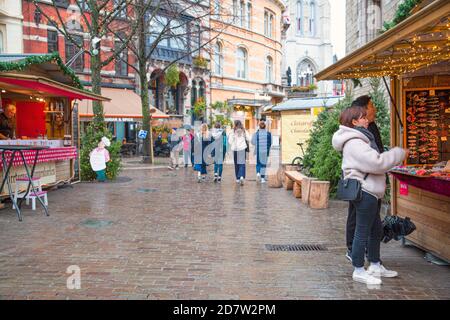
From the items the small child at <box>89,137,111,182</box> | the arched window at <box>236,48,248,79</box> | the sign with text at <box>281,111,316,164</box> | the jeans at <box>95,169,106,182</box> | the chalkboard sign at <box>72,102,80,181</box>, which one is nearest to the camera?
the small child at <box>89,137,111,182</box>

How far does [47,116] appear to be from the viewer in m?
13.9

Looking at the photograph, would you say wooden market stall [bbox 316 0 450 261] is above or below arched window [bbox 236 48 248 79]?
below

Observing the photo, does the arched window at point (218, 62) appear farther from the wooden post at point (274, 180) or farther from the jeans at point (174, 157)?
the wooden post at point (274, 180)

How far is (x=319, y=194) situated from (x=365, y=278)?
447 cm

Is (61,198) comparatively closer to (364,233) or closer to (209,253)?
(209,253)

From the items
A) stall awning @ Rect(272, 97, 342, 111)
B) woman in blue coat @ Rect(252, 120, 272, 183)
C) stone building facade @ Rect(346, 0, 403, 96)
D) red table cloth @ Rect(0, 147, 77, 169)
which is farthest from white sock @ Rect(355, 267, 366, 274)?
stall awning @ Rect(272, 97, 342, 111)

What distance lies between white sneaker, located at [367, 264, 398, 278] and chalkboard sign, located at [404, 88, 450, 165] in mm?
2300

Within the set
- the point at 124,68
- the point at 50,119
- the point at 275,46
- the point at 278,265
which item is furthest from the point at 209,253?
the point at 275,46

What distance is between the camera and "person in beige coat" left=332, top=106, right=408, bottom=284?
4312mm

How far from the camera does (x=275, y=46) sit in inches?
1785

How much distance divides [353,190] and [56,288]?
9.65 feet

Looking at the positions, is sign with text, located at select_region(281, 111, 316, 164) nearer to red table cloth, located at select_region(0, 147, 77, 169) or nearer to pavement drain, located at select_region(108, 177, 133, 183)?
pavement drain, located at select_region(108, 177, 133, 183)

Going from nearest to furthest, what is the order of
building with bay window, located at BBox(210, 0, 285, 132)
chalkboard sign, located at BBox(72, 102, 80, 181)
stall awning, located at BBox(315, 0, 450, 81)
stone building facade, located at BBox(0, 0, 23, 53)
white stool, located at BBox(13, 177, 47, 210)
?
stall awning, located at BBox(315, 0, 450, 81) < white stool, located at BBox(13, 177, 47, 210) < chalkboard sign, located at BBox(72, 102, 80, 181) < stone building facade, located at BBox(0, 0, 23, 53) < building with bay window, located at BBox(210, 0, 285, 132)
